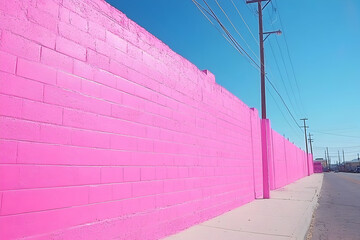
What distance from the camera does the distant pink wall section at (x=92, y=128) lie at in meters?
3.25

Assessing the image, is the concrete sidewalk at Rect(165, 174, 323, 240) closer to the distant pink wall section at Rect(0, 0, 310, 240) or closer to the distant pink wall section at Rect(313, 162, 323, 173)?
the distant pink wall section at Rect(0, 0, 310, 240)

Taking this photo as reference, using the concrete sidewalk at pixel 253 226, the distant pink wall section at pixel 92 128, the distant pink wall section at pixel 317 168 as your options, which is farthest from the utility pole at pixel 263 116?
the distant pink wall section at pixel 317 168

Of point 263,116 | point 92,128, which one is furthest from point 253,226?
point 263,116

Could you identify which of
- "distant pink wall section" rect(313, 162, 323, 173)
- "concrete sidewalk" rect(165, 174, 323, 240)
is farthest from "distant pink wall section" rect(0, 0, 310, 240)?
"distant pink wall section" rect(313, 162, 323, 173)

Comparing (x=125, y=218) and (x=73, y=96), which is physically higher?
(x=73, y=96)

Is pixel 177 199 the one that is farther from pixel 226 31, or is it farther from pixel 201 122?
pixel 226 31

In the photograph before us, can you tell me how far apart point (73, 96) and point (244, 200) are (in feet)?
A: 26.9

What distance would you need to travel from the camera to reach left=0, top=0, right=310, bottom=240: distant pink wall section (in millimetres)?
3246

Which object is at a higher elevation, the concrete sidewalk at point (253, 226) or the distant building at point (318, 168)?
the distant building at point (318, 168)

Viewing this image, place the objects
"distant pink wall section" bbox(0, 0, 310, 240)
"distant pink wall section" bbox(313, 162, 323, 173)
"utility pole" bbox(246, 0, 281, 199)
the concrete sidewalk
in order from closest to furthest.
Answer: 1. "distant pink wall section" bbox(0, 0, 310, 240)
2. the concrete sidewalk
3. "utility pole" bbox(246, 0, 281, 199)
4. "distant pink wall section" bbox(313, 162, 323, 173)

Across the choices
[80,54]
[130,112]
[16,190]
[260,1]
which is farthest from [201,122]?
[260,1]

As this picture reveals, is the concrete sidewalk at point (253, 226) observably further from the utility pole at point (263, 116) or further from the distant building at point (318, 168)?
the distant building at point (318, 168)

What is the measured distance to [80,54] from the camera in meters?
4.11

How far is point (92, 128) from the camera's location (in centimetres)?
416
